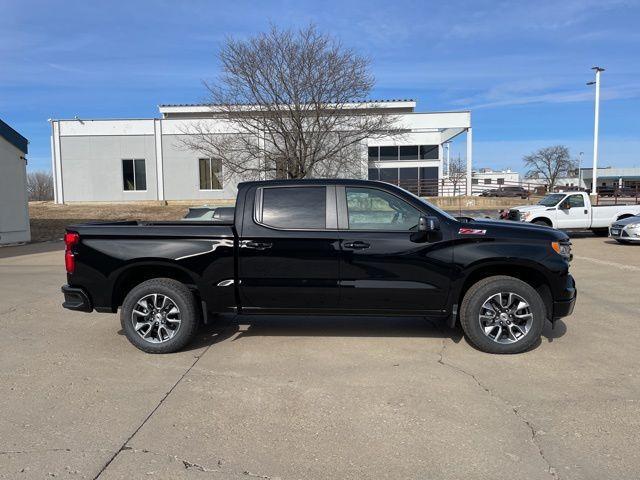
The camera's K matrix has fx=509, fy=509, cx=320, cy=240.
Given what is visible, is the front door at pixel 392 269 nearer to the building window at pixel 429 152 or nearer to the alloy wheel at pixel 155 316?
the alloy wheel at pixel 155 316

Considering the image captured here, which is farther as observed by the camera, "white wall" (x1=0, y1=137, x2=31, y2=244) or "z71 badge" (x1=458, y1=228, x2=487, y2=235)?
"white wall" (x1=0, y1=137, x2=31, y2=244)

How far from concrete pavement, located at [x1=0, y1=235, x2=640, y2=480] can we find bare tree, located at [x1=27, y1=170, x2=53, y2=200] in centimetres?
9043

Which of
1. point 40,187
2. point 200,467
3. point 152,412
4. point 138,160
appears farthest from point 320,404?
point 40,187

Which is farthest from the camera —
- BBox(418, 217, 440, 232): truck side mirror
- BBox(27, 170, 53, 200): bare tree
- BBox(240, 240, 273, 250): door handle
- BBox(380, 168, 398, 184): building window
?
BBox(27, 170, 53, 200): bare tree

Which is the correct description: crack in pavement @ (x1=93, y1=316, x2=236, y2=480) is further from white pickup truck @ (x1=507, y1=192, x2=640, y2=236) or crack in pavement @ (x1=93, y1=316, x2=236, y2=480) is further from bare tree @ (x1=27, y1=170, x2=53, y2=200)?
bare tree @ (x1=27, y1=170, x2=53, y2=200)

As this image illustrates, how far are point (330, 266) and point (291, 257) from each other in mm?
416

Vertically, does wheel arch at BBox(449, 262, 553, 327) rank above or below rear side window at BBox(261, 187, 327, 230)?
below

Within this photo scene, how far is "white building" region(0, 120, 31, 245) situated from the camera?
16719 mm

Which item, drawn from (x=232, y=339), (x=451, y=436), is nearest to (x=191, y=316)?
(x=232, y=339)

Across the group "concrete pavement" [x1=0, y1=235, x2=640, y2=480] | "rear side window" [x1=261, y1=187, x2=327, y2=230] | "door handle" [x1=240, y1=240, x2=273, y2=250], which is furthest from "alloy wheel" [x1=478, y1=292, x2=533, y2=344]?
"door handle" [x1=240, y1=240, x2=273, y2=250]

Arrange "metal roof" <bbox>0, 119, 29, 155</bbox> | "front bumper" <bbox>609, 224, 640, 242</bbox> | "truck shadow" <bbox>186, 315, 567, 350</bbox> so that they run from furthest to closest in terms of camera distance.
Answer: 1. "metal roof" <bbox>0, 119, 29, 155</bbox>
2. "front bumper" <bbox>609, 224, 640, 242</bbox>
3. "truck shadow" <bbox>186, 315, 567, 350</bbox>

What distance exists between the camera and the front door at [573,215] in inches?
707

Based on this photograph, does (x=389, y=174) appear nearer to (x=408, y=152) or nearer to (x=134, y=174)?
(x=408, y=152)

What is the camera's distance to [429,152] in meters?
37.4
